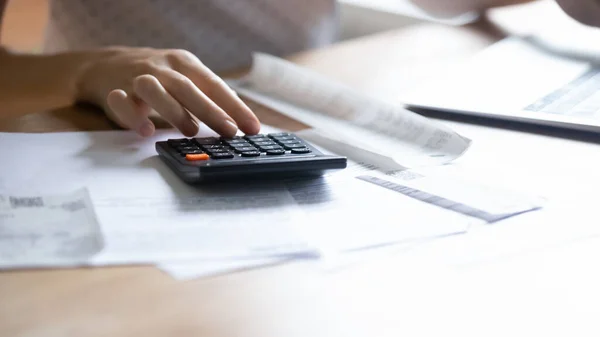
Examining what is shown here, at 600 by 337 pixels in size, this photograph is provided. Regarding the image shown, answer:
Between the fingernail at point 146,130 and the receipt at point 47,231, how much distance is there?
0.16m

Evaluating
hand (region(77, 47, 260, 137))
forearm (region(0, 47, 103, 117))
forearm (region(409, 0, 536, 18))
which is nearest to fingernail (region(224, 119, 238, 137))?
hand (region(77, 47, 260, 137))

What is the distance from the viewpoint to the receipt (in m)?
0.38

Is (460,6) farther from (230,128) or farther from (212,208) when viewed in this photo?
(212,208)

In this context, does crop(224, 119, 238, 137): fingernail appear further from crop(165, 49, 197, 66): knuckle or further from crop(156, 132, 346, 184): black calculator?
crop(165, 49, 197, 66): knuckle

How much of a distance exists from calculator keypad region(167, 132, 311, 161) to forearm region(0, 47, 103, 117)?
26 centimetres

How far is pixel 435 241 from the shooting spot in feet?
1.34

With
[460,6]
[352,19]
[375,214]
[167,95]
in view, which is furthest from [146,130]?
[352,19]

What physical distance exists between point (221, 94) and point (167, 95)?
5 cm

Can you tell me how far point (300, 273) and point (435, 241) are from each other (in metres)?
0.08

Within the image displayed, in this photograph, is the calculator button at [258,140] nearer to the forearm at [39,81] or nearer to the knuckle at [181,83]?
the knuckle at [181,83]

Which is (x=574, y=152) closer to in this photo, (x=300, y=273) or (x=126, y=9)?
(x=300, y=273)

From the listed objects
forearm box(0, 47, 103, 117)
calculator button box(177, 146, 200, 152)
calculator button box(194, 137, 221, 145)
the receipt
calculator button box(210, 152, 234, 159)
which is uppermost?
calculator button box(210, 152, 234, 159)

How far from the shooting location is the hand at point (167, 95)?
0.60 meters

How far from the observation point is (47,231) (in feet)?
1.34
